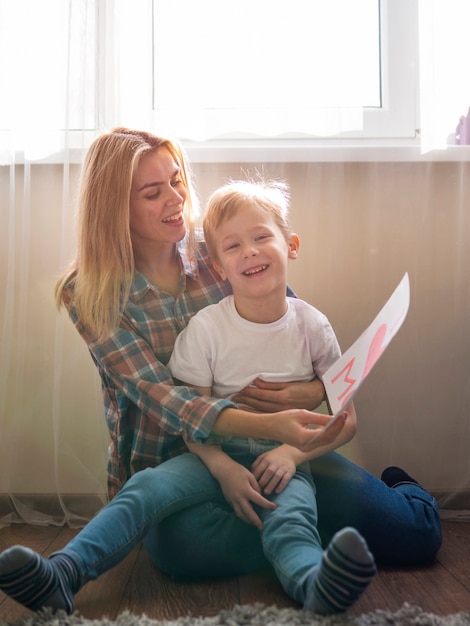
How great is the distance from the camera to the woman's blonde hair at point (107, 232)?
1.25m

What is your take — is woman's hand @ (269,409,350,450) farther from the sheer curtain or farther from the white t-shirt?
the sheer curtain

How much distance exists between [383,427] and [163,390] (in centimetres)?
57

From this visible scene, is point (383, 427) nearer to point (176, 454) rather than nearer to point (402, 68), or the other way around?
point (176, 454)

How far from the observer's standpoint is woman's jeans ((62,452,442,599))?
1.01m

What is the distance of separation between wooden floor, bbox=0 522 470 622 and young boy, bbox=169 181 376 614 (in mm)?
103

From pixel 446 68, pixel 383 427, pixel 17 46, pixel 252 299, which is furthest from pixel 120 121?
pixel 383 427

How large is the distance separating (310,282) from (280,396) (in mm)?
426

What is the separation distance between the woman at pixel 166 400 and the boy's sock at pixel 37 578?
0.36 feet

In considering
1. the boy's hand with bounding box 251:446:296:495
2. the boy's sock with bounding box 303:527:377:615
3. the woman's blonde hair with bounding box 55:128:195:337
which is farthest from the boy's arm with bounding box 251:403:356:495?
the woman's blonde hair with bounding box 55:128:195:337

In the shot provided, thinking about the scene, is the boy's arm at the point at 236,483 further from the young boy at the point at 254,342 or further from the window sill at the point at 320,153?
the window sill at the point at 320,153

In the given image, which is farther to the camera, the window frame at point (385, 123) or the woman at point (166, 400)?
the window frame at point (385, 123)

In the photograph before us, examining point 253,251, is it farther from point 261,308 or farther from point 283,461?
point 283,461

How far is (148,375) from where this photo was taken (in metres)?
1.21

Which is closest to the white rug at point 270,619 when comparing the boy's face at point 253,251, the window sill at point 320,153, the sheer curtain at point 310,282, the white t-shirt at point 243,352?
the white t-shirt at point 243,352
